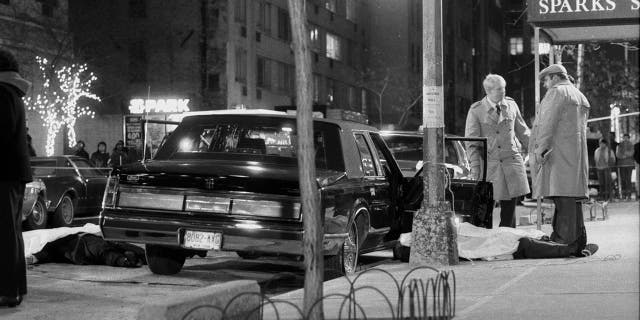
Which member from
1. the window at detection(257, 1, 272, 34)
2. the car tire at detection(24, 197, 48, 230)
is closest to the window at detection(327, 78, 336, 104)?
the window at detection(257, 1, 272, 34)

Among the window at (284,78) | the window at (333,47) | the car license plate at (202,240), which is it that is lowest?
the car license plate at (202,240)

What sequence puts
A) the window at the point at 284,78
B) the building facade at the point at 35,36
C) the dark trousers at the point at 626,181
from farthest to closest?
1. the window at the point at 284,78
2. the building facade at the point at 35,36
3. the dark trousers at the point at 626,181

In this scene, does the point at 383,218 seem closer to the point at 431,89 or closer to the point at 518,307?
the point at 431,89

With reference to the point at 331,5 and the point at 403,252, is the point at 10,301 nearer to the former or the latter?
the point at 403,252

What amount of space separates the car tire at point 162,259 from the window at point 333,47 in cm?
5299

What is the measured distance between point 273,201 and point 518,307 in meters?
3.32

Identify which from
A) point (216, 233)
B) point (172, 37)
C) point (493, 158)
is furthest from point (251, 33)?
point (216, 233)

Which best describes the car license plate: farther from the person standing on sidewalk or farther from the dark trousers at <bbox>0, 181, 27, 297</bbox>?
the person standing on sidewalk

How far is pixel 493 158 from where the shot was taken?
1380cm

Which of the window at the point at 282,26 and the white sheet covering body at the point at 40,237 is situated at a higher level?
the window at the point at 282,26

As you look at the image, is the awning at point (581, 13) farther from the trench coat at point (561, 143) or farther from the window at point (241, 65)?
the window at point (241, 65)

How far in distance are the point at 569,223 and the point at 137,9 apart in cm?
4300

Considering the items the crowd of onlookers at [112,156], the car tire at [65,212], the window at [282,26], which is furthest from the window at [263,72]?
the car tire at [65,212]

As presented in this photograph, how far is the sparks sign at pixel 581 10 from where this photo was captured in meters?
12.1
